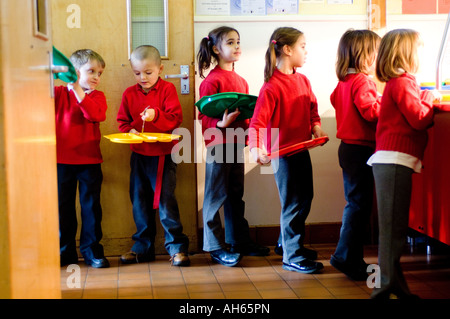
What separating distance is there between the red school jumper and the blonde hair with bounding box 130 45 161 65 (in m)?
0.13

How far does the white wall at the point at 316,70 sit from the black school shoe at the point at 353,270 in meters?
0.68

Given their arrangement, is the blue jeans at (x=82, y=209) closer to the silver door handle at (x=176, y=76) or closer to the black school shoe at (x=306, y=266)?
the silver door handle at (x=176, y=76)

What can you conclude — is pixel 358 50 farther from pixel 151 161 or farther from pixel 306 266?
pixel 151 161

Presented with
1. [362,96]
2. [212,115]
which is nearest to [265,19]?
[212,115]

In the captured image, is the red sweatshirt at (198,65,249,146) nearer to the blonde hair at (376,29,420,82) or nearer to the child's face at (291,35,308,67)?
the child's face at (291,35,308,67)

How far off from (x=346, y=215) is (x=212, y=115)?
0.82m

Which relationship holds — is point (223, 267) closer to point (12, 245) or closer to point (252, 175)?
point (252, 175)

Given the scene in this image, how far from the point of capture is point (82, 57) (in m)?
2.83

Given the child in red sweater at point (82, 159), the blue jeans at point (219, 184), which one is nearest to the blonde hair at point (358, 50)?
the blue jeans at point (219, 184)

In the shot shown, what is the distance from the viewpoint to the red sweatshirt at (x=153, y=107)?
289 cm

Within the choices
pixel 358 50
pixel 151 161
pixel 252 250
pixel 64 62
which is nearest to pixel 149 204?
pixel 151 161

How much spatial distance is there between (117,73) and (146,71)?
0.26m

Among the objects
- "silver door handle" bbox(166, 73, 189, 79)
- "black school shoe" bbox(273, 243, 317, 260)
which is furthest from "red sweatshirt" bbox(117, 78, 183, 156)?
"black school shoe" bbox(273, 243, 317, 260)

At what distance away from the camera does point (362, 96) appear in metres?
2.47
